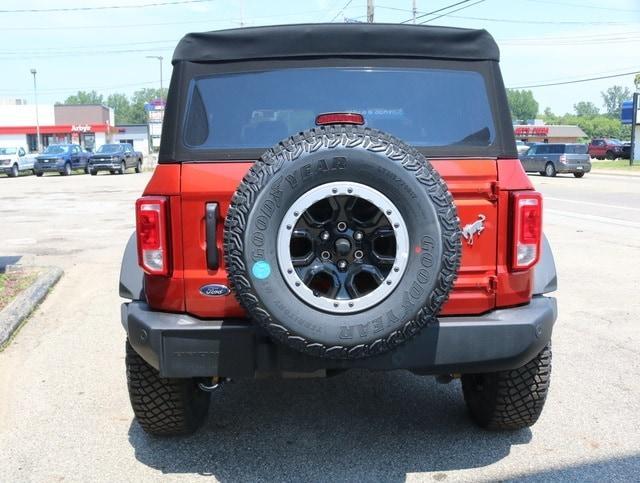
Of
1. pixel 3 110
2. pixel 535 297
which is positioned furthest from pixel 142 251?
pixel 3 110

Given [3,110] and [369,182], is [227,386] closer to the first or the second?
[369,182]

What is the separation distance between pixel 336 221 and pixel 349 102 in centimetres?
77

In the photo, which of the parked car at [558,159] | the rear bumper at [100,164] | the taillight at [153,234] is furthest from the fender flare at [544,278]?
the rear bumper at [100,164]

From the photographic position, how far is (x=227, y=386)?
4.67m

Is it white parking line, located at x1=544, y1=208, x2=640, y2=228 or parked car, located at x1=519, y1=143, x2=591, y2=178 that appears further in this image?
parked car, located at x1=519, y1=143, x2=591, y2=178

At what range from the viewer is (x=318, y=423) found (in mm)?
4043

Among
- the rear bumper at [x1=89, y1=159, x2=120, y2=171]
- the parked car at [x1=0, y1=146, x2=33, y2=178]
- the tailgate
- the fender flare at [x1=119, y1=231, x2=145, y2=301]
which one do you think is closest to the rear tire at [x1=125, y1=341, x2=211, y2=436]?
the fender flare at [x1=119, y1=231, x2=145, y2=301]

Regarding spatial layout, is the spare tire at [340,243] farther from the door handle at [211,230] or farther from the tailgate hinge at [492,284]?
the tailgate hinge at [492,284]

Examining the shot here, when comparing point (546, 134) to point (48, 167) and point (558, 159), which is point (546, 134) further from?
point (48, 167)

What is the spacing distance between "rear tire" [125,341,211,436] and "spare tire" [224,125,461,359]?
99cm

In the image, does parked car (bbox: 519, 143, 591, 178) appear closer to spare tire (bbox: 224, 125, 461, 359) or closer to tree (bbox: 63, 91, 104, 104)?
spare tire (bbox: 224, 125, 461, 359)

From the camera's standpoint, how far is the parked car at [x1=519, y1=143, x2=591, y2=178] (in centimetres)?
3019

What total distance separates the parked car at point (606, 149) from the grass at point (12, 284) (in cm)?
5499

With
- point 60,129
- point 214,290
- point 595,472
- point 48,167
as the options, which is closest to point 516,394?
point 595,472
